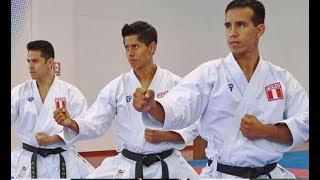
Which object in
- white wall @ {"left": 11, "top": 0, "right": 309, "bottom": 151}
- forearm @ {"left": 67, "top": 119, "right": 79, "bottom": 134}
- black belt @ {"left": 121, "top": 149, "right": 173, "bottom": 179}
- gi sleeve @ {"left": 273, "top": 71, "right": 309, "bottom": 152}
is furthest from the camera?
white wall @ {"left": 11, "top": 0, "right": 309, "bottom": 151}

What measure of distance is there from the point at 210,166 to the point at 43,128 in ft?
5.15

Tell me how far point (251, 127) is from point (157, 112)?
0.50 metres

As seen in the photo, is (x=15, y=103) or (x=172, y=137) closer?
(x=172, y=137)

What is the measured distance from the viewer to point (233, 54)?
2.42 meters

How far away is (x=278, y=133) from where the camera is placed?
7.22 feet

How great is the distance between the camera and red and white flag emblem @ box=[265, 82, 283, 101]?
2279 mm

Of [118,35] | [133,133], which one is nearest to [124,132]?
[133,133]

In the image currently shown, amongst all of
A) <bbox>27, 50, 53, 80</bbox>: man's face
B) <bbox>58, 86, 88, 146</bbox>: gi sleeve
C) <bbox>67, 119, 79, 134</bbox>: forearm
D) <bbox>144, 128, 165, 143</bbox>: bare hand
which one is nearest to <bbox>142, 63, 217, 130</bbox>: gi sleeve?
<bbox>144, 128, 165, 143</bbox>: bare hand

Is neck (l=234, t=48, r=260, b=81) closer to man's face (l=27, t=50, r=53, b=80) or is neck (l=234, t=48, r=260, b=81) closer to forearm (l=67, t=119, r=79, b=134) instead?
forearm (l=67, t=119, r=79, b=134)

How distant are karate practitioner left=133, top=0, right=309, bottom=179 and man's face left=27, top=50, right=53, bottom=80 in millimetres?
1525

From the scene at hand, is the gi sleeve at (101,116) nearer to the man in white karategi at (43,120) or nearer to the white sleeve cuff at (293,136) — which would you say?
the man in white karategi at (43,120)

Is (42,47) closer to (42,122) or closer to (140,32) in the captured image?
(42,122)
